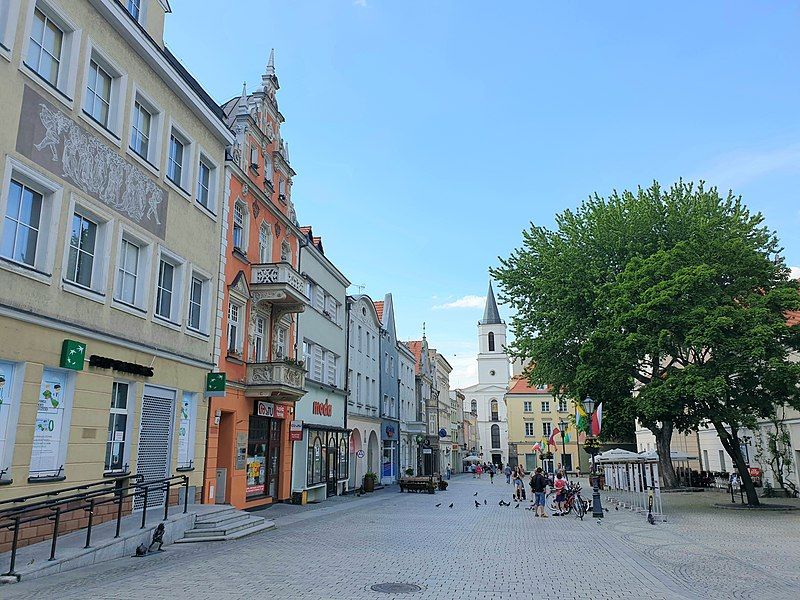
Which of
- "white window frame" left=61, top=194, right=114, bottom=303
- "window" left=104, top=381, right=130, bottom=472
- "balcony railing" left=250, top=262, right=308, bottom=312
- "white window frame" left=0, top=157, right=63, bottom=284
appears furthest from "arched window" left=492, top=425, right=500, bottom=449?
"white window frame" left=0, top=157, right=63, bottom=284

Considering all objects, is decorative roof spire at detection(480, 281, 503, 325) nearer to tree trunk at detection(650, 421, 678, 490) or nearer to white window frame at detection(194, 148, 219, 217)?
tree trunk at detection(650, 421, 678, 490)

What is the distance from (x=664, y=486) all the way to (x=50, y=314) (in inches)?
1403

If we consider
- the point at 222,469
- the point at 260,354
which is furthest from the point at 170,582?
the point at 260,354

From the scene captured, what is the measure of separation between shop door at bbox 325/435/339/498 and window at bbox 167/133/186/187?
1631 cm

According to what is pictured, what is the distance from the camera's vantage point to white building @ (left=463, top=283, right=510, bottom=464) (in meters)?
114

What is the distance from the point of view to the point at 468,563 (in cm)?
1188

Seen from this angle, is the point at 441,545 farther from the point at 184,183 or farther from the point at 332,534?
the point at 184,183

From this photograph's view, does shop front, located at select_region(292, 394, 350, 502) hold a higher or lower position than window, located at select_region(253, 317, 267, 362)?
lower

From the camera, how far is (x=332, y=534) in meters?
16.3

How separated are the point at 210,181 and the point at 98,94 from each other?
5.66 m

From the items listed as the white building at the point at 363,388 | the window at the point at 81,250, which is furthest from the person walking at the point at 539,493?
the window at the point at 81,250

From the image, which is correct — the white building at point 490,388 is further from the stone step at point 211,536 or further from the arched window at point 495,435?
the stone step at point 211,536

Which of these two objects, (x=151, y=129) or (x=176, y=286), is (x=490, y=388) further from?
(x=151, y=129)

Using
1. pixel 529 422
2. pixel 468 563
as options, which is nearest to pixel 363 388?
pixel 468 563
